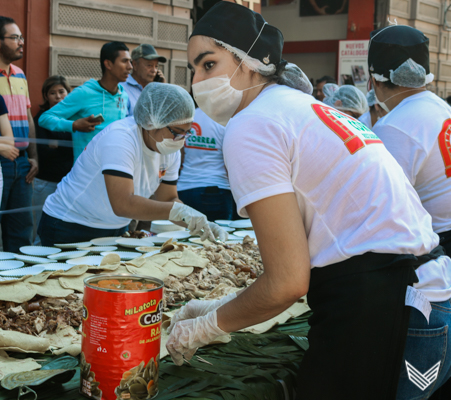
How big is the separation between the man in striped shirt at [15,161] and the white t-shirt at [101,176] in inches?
47.0

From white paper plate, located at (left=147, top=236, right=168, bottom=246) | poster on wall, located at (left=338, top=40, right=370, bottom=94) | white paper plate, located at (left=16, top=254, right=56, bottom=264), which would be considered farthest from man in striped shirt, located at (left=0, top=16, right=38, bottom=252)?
poster on wall, located at (left=338, top=40, right=370, bottom=94)

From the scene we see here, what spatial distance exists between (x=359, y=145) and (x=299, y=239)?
256 mm

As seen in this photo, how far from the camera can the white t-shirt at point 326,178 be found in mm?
1046

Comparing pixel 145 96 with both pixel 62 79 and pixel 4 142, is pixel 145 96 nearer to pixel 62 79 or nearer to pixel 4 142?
pixel 4 142

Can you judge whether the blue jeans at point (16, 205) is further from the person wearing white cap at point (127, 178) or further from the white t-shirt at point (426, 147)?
the white t-shirt at point (426, 147)

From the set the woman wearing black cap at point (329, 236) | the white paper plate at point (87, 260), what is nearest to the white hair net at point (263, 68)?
the woman wearing black cap at point (329, 236)

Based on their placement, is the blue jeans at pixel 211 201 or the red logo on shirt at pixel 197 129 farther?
the red logo on shirt at pixel 197 129

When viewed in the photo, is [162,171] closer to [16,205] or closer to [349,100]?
[16,205]

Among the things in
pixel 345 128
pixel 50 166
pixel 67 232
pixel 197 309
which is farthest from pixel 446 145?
pixel 50 166

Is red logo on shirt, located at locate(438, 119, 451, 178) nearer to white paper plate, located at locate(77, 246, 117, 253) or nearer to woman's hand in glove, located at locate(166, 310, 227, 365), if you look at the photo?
woman's hand in glove, located at locate(166, 310, 227, 365)

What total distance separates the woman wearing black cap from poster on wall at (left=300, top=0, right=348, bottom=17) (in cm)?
1269

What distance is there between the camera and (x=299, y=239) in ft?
3.34

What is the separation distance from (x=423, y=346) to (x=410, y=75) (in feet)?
4.17

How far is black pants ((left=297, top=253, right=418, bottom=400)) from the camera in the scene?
107 cm
